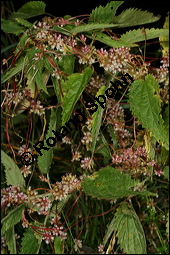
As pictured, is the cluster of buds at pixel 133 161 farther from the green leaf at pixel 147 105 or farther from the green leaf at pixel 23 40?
the green leaf at pixel 23 40

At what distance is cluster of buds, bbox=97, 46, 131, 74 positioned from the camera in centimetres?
84

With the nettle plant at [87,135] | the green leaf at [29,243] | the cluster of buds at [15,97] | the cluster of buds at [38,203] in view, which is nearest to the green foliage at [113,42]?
the nettle plant at [87,135]

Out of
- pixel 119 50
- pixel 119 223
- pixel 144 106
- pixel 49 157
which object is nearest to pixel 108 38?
pixel 119 50

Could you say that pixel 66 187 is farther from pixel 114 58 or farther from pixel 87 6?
pixel 87 6

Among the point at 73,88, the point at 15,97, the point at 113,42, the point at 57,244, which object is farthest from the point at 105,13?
the point at 57,244

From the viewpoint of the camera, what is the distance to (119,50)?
2.80ft

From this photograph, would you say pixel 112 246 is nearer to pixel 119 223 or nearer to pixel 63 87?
pixel 119 223

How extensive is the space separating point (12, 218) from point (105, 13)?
0.49 meters

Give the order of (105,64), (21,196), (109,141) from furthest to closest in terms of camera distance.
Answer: (109,141) < (21,196) < (105,64)

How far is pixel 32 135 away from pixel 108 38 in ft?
1.15

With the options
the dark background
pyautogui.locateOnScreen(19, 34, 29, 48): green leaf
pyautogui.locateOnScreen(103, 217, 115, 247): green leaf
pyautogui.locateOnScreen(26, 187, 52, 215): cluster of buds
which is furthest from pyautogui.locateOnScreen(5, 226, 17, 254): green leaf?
the dark background

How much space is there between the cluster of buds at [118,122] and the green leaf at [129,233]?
0.52ft

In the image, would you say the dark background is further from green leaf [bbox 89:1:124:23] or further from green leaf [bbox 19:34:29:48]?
green leaf [bbox 19:34:29:48]

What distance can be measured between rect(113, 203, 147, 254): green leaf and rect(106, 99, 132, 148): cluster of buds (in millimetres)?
160
